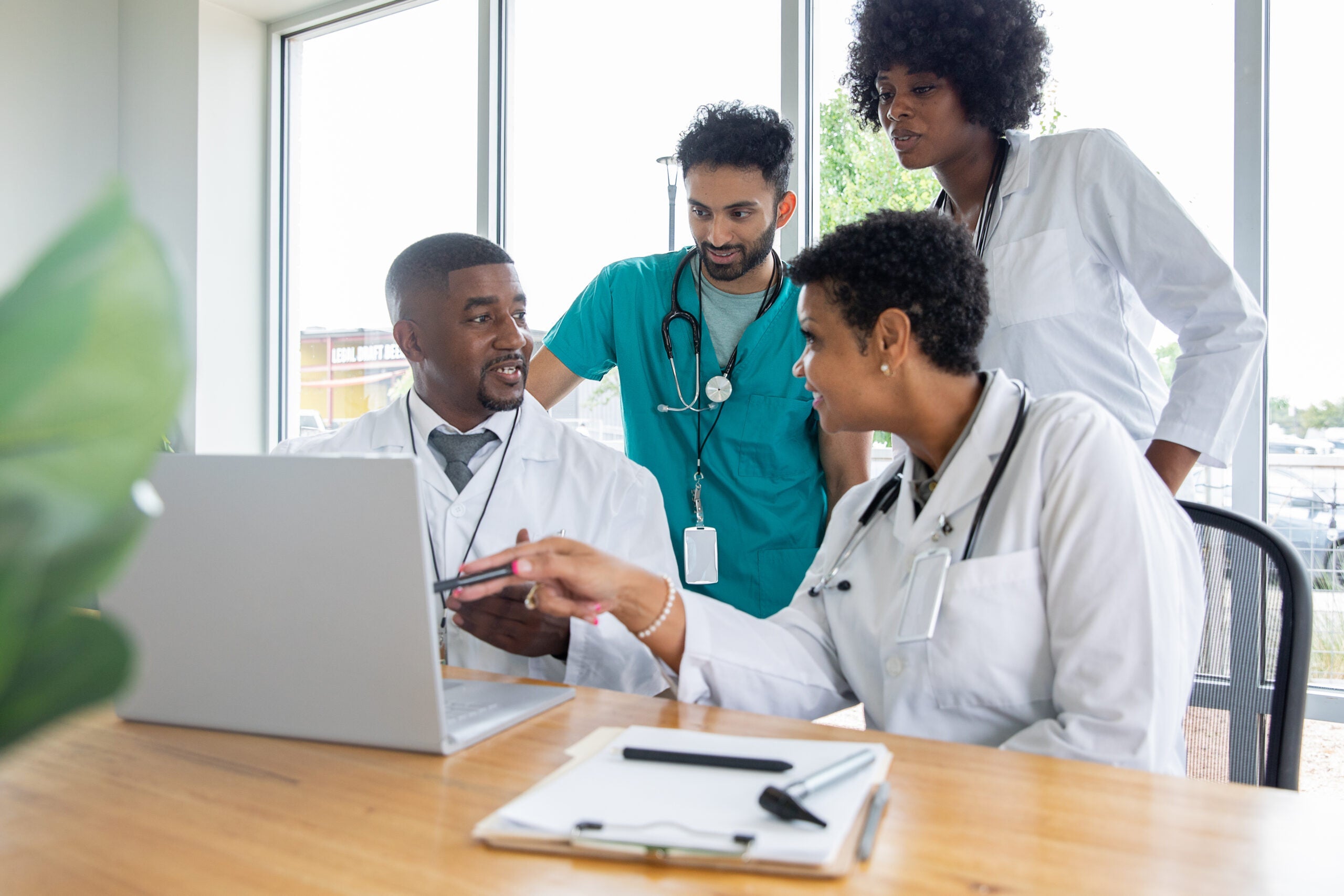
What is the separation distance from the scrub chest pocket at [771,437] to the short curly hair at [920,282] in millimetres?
807

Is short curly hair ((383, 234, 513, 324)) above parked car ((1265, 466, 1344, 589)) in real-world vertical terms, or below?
above

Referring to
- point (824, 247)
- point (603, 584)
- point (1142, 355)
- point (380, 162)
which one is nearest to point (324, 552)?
point (603, 584)

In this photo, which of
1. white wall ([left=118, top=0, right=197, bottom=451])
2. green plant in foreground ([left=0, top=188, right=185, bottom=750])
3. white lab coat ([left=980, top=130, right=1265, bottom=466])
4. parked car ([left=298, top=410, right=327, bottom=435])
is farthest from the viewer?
parked car ([left=298, top=410, right=327, bottom=435])

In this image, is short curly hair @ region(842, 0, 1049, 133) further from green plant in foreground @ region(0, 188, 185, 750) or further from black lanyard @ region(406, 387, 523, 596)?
green plant in foreground @ region(0, 188, 185, 750)

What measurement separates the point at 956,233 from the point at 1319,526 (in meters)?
1.65

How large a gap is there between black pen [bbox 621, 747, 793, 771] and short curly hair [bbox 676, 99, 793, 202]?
1.57 metres

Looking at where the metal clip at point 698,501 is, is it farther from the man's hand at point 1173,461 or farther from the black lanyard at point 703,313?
the man's hand at point 1173,461

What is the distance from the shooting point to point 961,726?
1.27 metres

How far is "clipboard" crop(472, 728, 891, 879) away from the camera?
2.44 ft

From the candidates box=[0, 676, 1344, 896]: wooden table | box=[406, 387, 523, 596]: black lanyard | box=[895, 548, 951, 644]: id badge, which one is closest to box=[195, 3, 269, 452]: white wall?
box=[406, 387, 523, 596]: black lanyard

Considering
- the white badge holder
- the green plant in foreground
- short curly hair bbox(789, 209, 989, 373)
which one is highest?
short curly hair bbox(789, 209, 989, 373)

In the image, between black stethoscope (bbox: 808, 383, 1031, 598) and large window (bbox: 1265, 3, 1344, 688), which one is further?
large window (bbox: 1265, 3, 1344, 688)

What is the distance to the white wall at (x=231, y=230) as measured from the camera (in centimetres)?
438

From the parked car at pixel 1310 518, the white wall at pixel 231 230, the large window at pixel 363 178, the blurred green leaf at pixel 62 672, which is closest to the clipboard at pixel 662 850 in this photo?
the blurred green leaf at pixel 62 672
